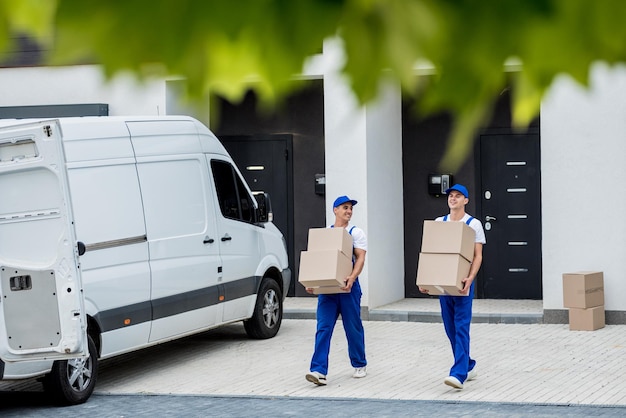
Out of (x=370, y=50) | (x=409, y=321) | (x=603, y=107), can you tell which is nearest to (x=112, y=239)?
(x=409, y=321)

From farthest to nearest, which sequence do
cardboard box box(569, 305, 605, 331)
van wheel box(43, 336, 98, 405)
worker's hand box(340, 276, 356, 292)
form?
cardboard box box(569, 305, 605, 331), worker's hand box(340, 276, 356, 292), van wheel box(43, 336, 98, 405)

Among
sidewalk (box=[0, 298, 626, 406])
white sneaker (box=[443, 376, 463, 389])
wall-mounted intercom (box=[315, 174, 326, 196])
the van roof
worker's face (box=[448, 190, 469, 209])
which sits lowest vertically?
sidewalk (box=[0, 298, 626, 406])

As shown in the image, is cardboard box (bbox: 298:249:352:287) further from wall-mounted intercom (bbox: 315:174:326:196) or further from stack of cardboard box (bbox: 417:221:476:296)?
wall-mounted intercom (bbox: 315:174:326:196)

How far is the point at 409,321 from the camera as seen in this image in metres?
15.6

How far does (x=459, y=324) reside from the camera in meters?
9.91

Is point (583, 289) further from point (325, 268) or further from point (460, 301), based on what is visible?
point (325, 268)

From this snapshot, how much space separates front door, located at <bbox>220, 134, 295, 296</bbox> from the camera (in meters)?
17.8

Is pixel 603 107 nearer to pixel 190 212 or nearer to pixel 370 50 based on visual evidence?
pixel 190 212

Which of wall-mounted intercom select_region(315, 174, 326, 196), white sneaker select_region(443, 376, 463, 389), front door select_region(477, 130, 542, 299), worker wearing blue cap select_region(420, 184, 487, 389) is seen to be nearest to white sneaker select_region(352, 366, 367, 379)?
white sneaker select_region(443, 376, 463, 389)

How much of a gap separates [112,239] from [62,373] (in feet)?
4.53

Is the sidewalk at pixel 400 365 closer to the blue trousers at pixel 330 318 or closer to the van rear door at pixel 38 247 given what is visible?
the blue trousers at pixel 330 318

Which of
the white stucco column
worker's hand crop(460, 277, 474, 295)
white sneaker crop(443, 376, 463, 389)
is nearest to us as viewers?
worker's hand crop(460, 277, 474, 295)

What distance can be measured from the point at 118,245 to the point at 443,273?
314 centimetres

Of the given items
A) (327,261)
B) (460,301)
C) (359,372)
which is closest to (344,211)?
(327,261)
